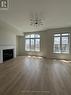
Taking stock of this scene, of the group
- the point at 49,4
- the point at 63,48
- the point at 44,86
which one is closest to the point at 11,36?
the point at 63,48

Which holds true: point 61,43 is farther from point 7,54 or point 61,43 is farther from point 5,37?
point 5,37

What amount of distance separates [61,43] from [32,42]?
370 cm

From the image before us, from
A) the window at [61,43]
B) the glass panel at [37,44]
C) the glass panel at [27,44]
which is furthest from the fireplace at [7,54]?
the window at [61,43]

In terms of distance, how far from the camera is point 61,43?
413 inches

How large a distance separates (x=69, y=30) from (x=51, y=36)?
1.76m

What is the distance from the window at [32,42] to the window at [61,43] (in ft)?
7.84

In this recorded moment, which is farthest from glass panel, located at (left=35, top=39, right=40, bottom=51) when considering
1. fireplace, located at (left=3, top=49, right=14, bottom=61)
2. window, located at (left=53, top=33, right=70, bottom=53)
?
fireplace, located at (left=3, top=49, right=14, bottom=61)

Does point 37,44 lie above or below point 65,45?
above

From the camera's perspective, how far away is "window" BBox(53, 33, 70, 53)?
33.7ft

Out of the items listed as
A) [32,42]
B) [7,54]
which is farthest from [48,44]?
[7,54]

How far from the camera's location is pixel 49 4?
4688 millimetres

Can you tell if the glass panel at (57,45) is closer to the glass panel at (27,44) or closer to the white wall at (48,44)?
the white wall at (48,44)

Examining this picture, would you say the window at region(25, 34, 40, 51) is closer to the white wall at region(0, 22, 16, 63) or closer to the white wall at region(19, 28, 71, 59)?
the white wall at region(19, 28, 71, 59)

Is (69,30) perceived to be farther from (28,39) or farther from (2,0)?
(2,0)
